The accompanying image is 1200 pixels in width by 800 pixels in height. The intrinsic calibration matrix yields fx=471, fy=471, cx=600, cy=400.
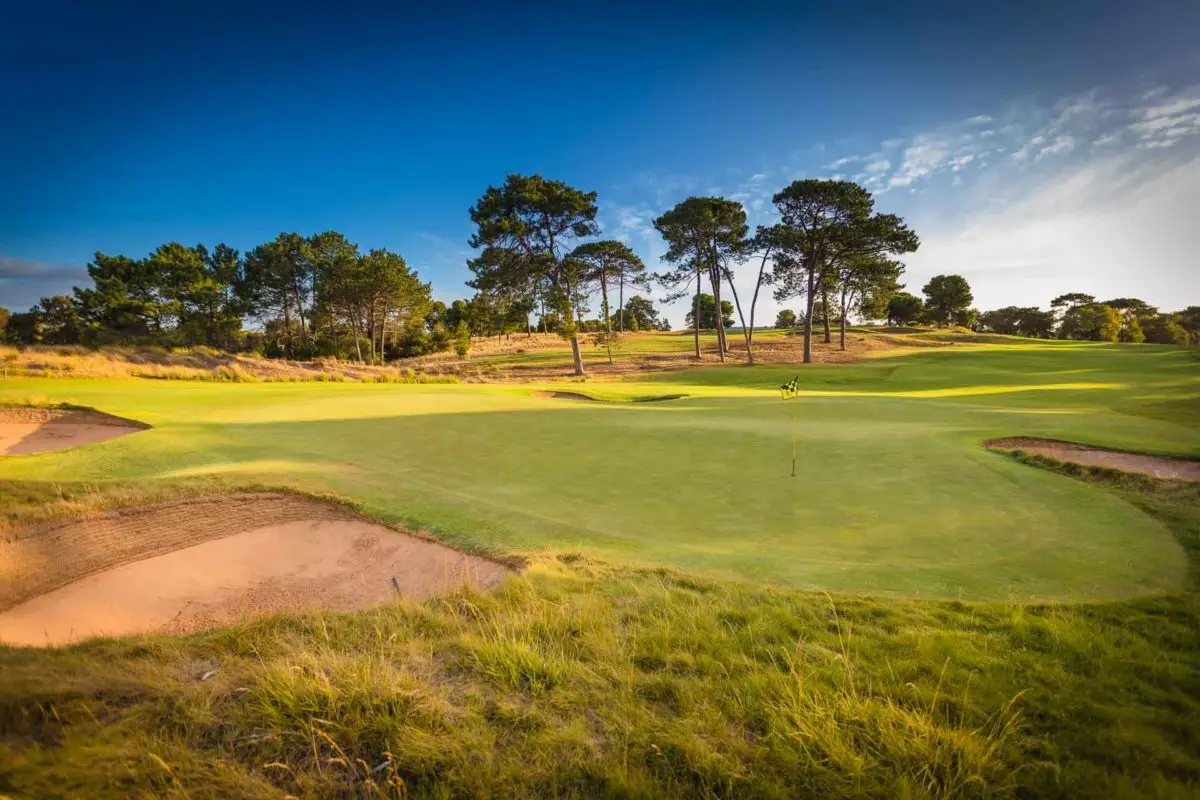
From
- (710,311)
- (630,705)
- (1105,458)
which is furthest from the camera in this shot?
(710,311)

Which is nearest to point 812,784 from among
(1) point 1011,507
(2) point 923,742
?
(2) point 923,742

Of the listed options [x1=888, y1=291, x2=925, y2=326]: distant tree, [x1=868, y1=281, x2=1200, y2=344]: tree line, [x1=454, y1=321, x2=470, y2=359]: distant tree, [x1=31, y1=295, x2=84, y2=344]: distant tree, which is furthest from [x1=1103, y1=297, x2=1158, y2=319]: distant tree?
[x1=31, y1=295, x2=84, y2=344]: distant tree

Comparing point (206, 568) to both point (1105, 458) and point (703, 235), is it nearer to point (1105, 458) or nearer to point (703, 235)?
point (1105, 458)

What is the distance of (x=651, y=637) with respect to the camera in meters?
3.24

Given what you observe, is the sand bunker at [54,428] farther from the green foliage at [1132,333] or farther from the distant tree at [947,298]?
the green foliage at [1132,333]

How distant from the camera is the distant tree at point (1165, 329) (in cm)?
5812

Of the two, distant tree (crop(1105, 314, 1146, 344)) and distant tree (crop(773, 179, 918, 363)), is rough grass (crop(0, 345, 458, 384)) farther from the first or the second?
distant tree (crop(1105, 314, 1146, 344))

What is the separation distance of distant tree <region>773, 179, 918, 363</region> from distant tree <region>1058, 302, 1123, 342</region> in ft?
164

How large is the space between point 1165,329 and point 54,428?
97978mm

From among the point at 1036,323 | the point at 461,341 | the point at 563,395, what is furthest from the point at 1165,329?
the point at 461,341

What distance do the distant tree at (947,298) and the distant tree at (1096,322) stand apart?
1230cm

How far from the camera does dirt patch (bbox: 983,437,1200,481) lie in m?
8.20

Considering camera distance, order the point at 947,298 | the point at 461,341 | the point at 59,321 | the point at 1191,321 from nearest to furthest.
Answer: the point at 59,321
the point at 461,341
the point at 1191,321
the point at 947,298

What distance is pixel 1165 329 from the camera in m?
59.8
